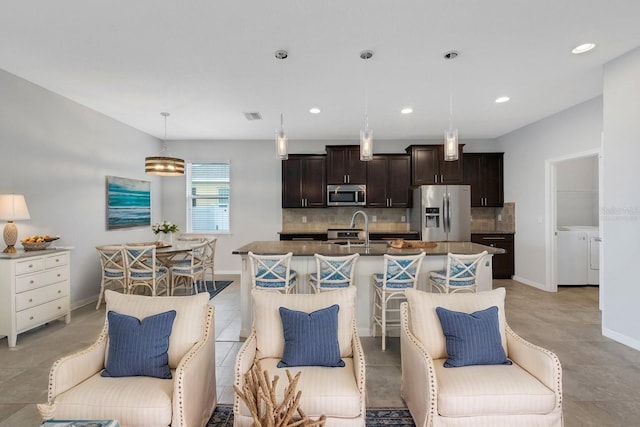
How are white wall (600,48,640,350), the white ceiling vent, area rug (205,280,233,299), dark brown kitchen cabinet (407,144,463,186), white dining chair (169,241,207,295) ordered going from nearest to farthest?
white wall (600,48,640,350)
white dining chair (169,241,207,295)
the white ceiling vent
area rug (205,280,233,299)
dark brown kitchen cabinet (407,144,463,186)

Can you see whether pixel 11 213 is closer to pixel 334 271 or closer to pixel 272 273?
pixel 272 273

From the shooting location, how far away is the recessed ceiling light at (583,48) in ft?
9.52

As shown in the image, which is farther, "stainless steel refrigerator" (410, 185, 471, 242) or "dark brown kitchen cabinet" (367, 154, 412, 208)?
"dark brown kitchen cabinet" (367, 154, 412, 208)

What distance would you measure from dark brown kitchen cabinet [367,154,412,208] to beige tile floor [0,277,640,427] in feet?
8.59

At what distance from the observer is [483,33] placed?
268cm

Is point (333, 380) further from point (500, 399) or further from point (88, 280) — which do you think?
point (88, 280)

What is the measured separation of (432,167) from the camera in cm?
614

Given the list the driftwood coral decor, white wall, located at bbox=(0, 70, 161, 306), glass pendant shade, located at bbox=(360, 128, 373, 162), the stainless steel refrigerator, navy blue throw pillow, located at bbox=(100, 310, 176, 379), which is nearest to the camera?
the driftwood coral decor

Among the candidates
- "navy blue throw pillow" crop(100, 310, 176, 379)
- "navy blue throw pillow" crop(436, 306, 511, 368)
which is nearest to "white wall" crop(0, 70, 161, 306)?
"navy blue throw pillow" crop(100, 310, 176, 379)

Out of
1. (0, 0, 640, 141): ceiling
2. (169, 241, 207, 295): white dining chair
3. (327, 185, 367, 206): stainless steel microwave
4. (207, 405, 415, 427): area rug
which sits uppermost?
(0, 0, 640, 141): ceiling

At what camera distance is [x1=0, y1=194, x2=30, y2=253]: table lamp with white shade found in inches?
125

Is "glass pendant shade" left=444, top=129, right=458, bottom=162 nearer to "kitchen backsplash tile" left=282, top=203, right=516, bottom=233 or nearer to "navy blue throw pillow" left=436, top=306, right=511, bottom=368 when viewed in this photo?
"navy blue throw pillow" left=436, top=306, right=511, bottom=368

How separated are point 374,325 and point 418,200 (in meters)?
3.15

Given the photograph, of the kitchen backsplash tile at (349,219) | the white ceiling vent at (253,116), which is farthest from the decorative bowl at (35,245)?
the kitchen backsplash tile at (349,219)
